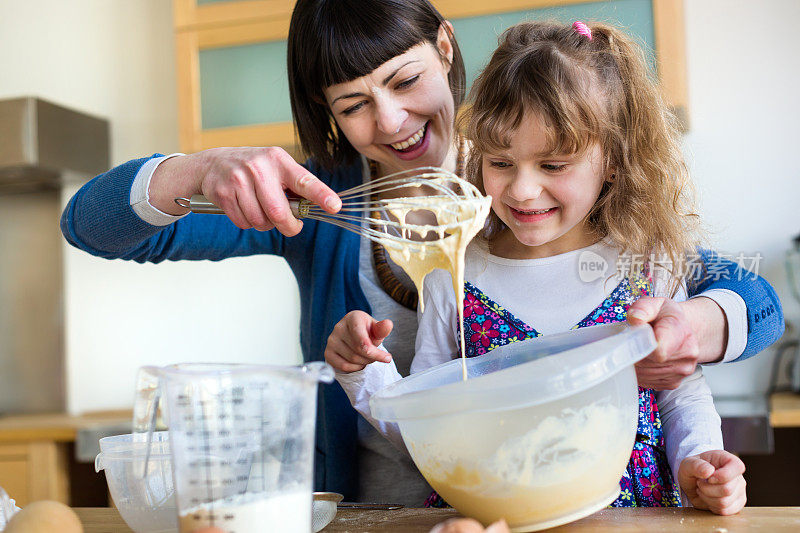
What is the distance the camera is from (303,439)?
2.09ft

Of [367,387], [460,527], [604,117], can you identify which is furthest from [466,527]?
[604,117]

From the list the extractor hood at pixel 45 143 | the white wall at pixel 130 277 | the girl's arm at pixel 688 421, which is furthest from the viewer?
the white wall at pixel 130 277

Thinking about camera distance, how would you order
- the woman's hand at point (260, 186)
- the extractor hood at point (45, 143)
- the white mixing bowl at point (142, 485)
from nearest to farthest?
1. the white mixing bowl at point (142, 485)
2. the woman's hand at point (260, 186)
3. the extractor hood at point (45, 143)

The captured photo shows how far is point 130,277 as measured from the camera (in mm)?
2635

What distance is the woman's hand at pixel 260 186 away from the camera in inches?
33.1

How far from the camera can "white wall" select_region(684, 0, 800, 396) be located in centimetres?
221

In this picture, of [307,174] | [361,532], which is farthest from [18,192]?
[361,532]

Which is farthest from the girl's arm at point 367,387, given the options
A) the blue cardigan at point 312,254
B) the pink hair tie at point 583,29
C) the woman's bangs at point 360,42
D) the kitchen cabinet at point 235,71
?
the kitchen cabinet at point 235,71

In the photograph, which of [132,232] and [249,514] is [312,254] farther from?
[249,514]

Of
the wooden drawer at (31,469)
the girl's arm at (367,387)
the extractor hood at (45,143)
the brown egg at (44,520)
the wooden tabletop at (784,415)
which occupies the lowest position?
the wooden drawer at (31,469)

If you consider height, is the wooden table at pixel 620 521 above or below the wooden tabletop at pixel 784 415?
above

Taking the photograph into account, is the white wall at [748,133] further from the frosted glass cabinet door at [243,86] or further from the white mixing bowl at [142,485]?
the white mixing bowl at [142,485]

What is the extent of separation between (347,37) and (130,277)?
70.4 inches

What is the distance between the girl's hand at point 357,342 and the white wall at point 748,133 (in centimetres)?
159
